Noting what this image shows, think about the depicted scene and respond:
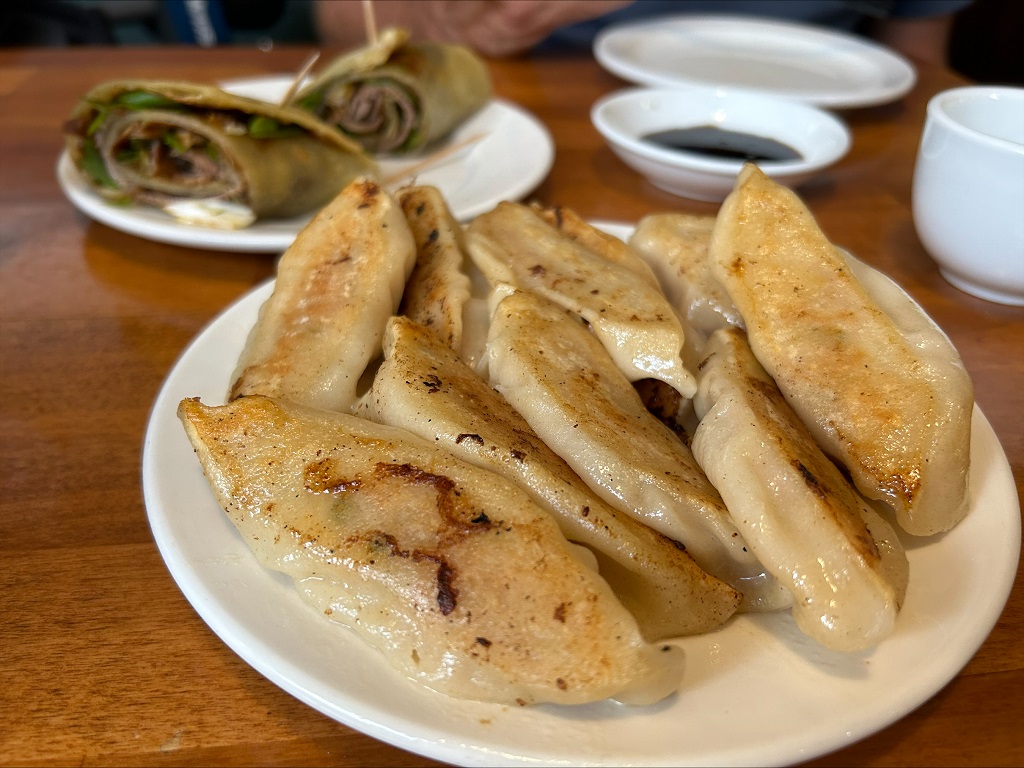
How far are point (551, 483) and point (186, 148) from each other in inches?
74.4

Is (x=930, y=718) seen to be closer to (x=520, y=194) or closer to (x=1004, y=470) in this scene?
(x=1004, y=470)

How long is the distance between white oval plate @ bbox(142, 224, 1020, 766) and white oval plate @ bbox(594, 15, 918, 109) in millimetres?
2447

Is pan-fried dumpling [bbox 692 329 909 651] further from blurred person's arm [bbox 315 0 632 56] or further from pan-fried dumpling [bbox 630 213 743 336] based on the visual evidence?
blurred person's arm [bbox 315 0 632 56]

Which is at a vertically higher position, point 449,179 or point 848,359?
point 848,359

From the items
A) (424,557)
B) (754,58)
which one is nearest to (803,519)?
(424,557)

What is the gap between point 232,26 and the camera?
524 cm

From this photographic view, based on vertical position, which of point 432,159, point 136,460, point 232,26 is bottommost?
point 136,460

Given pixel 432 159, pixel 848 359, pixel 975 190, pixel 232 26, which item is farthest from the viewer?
pixel 232 26

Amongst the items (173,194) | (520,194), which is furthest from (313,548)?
(173,194)

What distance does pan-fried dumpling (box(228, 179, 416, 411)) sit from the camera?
4.17 feet

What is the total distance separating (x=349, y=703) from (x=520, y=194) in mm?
1713

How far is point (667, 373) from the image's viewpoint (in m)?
1.26

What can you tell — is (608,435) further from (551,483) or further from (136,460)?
(136,460)

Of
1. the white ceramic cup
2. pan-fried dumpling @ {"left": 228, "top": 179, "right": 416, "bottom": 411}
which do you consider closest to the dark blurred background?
the white ceramic cup
